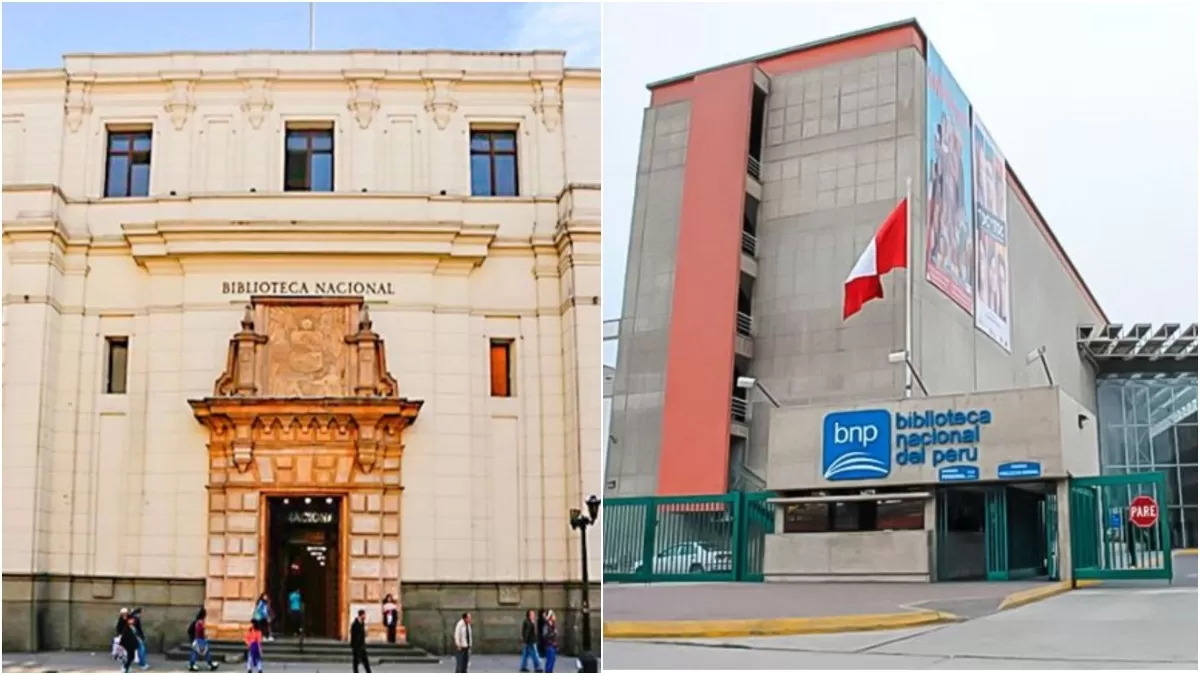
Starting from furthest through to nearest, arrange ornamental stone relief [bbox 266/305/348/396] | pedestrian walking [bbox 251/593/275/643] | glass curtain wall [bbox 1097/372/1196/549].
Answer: glass curtain wall [bbox 1097/372/1196/549] < ornamental stone relief [bbox 266/305/348/396] < pedestrian walking [bbox 251/593/275/643]

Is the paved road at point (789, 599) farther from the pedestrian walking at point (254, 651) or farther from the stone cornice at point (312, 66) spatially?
the stone cornice at point (312, 66)

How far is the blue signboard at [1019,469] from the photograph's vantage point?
15.3 meters

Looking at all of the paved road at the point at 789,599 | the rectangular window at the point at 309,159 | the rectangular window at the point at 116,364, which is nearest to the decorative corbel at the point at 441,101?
the rectangular window at the point at 309,159

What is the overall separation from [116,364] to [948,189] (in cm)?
1916

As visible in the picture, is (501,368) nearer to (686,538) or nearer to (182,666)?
(182,666)

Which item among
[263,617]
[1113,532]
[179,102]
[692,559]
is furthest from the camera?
[692,559]

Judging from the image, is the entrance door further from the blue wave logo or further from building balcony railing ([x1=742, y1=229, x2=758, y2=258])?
building balcony railing ([x1=742, y1=229, x2=758, y2=258])

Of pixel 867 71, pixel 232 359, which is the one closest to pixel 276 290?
pixel 232 359

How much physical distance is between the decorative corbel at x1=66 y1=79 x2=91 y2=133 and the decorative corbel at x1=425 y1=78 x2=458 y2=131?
139 inches

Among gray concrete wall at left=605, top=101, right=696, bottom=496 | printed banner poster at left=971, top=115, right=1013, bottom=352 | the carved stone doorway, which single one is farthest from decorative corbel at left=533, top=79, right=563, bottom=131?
printed banner poster at left=971, top=115, right=1013, bottom=352

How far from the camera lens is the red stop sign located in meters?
15.1

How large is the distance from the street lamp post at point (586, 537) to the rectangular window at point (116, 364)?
4.88m

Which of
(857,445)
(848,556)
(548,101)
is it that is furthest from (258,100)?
(848,556)

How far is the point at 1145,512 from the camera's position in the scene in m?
15.2
